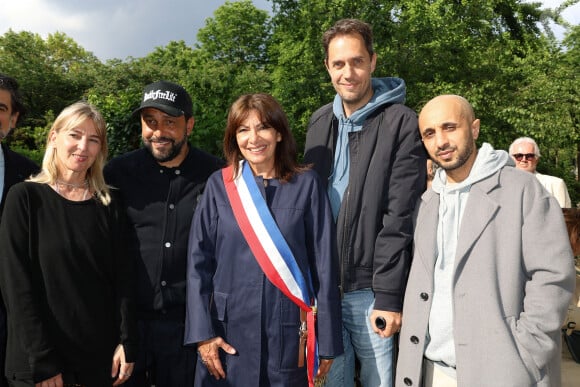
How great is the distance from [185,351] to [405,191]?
5.87 ft

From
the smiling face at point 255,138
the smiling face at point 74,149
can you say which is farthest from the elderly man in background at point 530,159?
the smiling face at point 74,149

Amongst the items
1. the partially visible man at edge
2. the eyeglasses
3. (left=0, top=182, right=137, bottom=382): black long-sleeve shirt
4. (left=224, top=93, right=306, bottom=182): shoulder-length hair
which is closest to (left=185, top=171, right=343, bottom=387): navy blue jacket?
(left=224, top=93, right=306, bottom=182): shoulder-length hair

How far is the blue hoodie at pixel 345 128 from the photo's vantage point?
11.0ft

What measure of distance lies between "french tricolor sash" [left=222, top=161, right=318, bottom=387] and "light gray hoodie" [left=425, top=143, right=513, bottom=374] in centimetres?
68

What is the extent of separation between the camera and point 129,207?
352 cm

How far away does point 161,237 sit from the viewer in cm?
347

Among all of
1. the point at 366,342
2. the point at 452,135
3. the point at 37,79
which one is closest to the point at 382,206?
the point at 452,135

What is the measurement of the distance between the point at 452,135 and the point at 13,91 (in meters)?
3.04

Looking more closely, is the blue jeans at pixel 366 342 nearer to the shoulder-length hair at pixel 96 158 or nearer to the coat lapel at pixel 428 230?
the coat lapel at pixel 428 230

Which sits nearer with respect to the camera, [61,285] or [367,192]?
[61,285]

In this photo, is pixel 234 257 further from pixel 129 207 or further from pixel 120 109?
pixel 120 109

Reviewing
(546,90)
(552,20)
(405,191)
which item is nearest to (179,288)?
(405,191)

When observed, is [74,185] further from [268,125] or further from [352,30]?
[352,30]

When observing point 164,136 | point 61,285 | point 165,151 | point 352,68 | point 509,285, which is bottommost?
point 61,285
